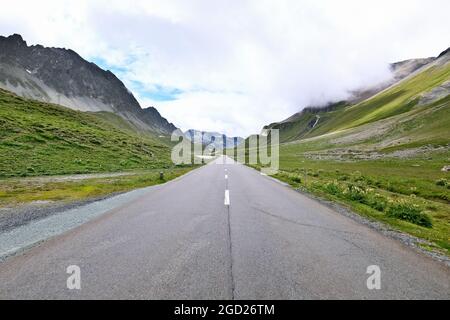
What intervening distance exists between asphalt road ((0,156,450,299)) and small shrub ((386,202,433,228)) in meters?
3.63

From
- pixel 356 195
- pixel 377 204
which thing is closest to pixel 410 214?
pixel 377 204

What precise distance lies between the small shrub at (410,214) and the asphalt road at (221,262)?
143 inches

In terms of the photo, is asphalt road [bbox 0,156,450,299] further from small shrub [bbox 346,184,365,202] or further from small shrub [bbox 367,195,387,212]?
small shrub [bbox 346,184,365,202]

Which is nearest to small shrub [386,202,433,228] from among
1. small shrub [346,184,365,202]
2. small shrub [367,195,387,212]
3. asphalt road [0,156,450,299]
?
small shrub [367,195,387,212]

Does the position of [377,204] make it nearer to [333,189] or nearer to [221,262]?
[333,189]

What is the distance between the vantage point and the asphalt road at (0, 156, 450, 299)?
4426mm

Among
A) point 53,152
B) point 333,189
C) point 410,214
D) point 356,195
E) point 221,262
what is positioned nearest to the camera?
point 221,262

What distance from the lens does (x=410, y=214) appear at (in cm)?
1148

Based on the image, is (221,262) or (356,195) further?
(356,195)

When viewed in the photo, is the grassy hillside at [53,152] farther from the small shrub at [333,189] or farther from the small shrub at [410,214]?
the small shrub at [410,214]

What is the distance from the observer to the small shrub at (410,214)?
11036mm

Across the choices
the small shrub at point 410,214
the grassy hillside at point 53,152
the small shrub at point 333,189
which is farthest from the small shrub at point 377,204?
the grassy hillside at point 53,152

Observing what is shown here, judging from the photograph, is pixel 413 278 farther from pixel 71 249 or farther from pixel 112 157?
pixel 112 157

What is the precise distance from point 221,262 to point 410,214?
9727 mm
